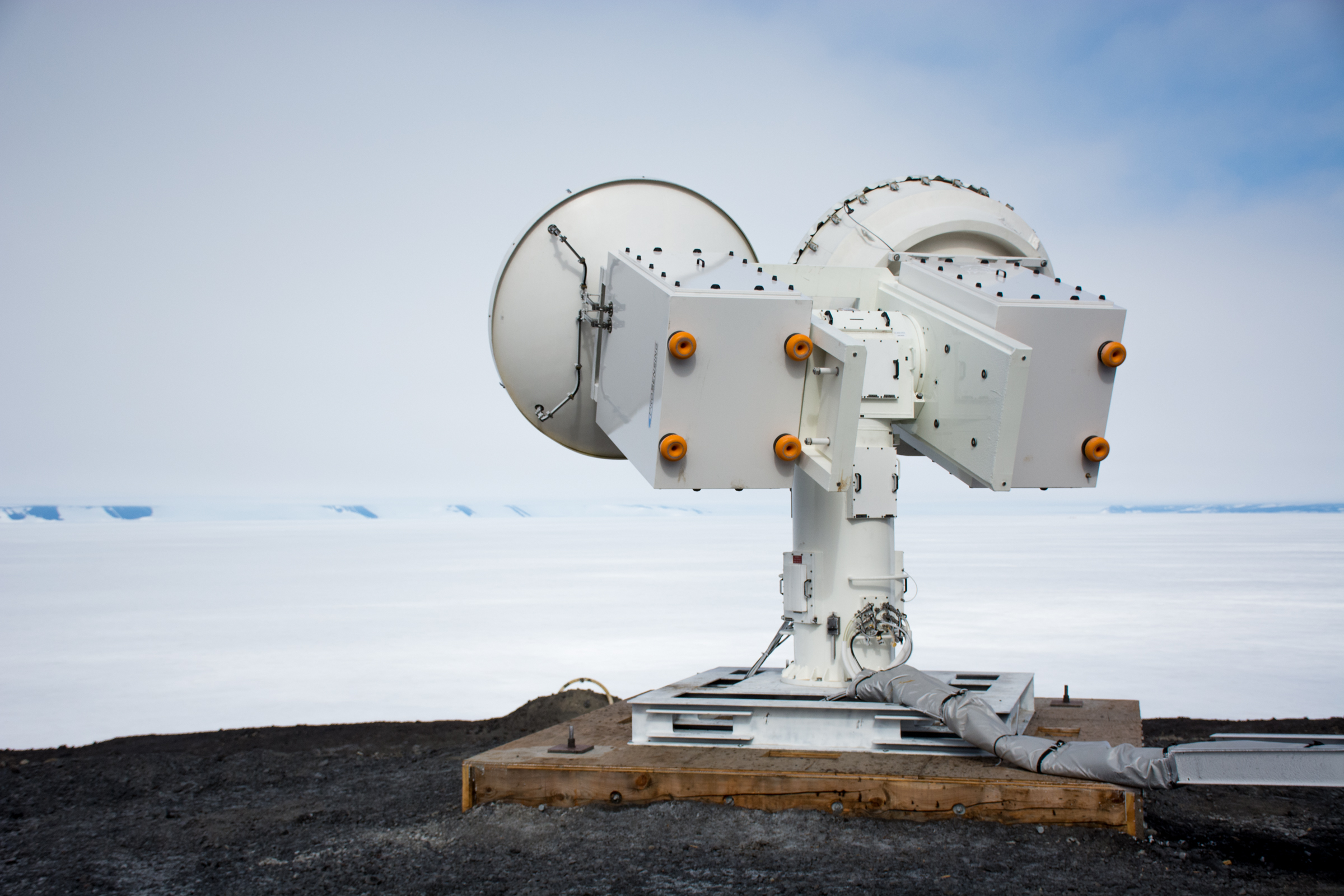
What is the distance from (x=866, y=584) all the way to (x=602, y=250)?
8.06 feet

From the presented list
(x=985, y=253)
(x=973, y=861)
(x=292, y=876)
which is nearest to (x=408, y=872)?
(x=292, y=876)

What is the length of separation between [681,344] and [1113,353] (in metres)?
2.31

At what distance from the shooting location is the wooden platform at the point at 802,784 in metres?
4.96

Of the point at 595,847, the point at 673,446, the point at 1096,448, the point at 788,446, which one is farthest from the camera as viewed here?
the point at 1096,448

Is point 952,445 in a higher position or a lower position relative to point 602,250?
lower

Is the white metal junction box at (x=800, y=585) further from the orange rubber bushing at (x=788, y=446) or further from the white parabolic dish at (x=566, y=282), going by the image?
the white parabolic dish at (x=566, y=282)

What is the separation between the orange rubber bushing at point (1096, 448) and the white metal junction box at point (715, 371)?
1.63 metres

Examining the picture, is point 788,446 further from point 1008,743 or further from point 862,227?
point 862,227

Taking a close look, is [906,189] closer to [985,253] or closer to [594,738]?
[985,253]

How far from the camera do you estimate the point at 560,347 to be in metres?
6.43

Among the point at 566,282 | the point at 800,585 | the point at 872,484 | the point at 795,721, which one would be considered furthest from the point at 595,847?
the point at 566,282

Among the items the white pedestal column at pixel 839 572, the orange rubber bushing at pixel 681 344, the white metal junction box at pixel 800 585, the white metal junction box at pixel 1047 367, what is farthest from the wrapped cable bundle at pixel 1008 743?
the orange rubber bushing at pixel 681 344

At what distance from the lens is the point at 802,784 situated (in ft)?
17.2

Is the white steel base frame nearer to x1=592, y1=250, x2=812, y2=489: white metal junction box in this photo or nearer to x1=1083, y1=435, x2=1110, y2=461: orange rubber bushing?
x1=592, y1=250, x2=812, y2=489: white metal junction box
